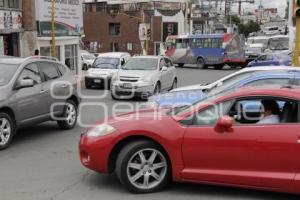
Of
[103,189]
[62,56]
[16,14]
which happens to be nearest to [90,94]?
[16,14]

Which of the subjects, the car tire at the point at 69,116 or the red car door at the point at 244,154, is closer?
the red car door at the point at 244,154

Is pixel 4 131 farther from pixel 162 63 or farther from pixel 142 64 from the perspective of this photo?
pixel 162 63

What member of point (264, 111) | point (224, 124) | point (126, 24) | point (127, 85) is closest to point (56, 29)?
point (127, 85)

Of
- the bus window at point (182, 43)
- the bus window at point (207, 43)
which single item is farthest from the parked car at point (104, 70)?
the bus window at point (182, 43)

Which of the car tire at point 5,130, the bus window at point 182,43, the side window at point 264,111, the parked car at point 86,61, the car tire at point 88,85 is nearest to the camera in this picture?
the side window at point 264,111

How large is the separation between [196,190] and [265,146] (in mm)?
1118

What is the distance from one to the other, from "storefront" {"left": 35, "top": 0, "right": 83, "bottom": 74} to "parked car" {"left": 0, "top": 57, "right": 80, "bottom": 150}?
49.7 feet

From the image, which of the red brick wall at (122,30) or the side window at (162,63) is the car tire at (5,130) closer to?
the side window at (162,63)

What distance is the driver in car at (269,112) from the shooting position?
609 centimetres

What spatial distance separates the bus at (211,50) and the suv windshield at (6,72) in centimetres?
3187

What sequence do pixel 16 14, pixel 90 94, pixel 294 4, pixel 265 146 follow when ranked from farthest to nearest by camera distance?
1. pixel 16 14
2. pixel 90 94
3. pixel 294 4
4. pixel 265 146

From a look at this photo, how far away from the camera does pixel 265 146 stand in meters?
5.82

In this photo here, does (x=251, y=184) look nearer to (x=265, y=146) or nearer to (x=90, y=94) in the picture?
(x=265, y=146)

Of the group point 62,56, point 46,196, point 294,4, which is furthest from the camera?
point 62,56
